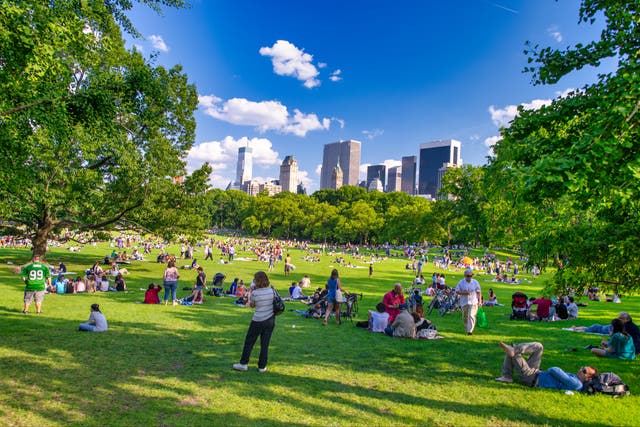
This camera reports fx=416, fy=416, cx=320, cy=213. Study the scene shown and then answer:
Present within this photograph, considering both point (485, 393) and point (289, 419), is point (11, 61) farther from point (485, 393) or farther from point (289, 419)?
point (485, 393)

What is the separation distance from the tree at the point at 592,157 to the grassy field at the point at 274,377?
8.57ft

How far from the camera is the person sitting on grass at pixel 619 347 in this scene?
9.93 metres

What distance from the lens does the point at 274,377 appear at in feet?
25.4

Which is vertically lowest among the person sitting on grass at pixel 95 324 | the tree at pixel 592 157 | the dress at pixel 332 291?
the person sitting on grass at pixel 95 324

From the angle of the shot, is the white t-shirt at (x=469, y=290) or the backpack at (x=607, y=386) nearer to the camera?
the backpack at (x=607, y=386)

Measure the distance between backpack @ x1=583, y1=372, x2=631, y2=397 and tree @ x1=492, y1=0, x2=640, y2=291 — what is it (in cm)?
182

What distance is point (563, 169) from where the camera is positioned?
202 inches

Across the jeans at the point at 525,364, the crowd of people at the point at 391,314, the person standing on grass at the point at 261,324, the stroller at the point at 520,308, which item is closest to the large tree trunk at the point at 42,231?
the crowd of people at the point at 391,314

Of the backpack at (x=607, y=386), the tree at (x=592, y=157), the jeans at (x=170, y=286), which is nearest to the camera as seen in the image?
the tree at (x=592, y=157)

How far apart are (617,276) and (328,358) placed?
639cm

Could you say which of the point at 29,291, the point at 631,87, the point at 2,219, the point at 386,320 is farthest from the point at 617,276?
the point at 2,219

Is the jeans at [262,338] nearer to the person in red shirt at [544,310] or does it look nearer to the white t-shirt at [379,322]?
the white t-shirt at [379,322]

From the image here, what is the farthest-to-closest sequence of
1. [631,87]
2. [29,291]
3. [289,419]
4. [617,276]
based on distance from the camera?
1. [29,291]
2. [617,276]
3. [289,419]
4. [631,87]

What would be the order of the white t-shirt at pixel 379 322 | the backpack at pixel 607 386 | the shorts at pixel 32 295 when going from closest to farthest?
1. the backpack at pixel 607 386
2. the shorts at pixel 32 295
3. the white t-shirt at pixel 379 322
